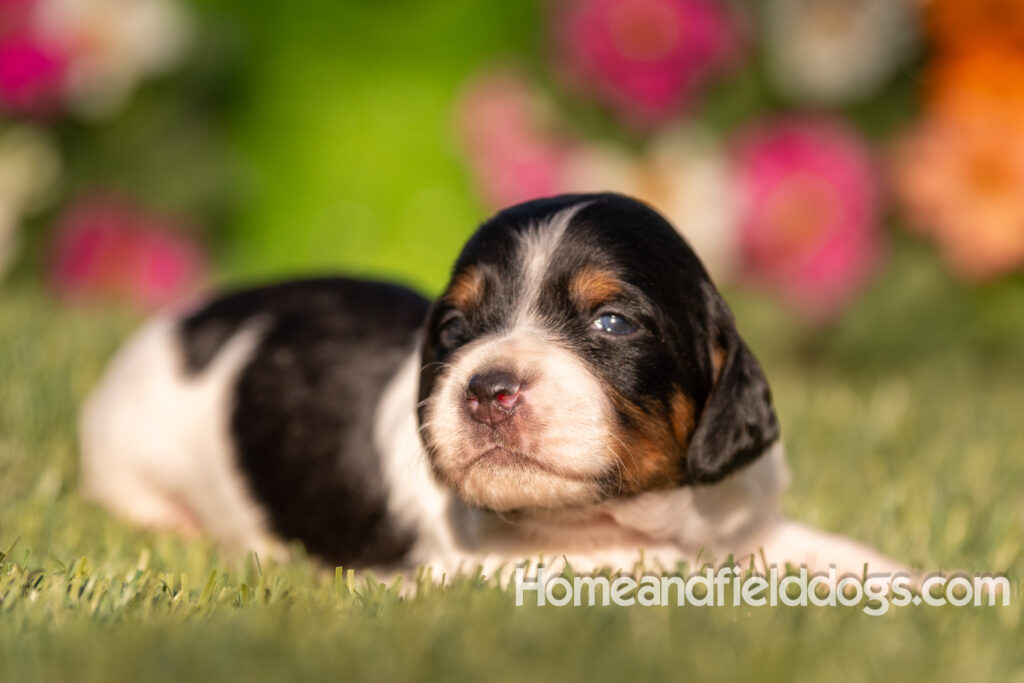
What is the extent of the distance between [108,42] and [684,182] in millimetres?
4074

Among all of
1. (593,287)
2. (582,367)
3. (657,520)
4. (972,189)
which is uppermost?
(593,287)

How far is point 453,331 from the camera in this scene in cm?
351

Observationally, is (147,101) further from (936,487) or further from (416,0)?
(936,487)

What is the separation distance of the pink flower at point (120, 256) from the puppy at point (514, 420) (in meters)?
4.31

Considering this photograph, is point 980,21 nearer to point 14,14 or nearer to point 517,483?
point 517,483

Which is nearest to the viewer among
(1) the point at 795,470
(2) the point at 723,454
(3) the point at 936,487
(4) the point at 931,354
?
(2) the point at 723,454

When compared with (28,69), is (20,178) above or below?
below

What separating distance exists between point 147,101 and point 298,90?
1.51m

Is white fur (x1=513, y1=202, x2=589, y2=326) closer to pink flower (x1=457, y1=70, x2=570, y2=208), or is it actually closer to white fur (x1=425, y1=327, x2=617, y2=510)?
white fur (x1=425, y1=327, x2=617, y2=510)

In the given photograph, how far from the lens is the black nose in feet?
9.82

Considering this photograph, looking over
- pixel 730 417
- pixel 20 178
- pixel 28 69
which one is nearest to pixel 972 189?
pixel 730 417

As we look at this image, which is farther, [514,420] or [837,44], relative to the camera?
[837,44]

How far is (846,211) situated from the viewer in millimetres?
7574

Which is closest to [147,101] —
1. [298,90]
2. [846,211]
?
[298,90]
